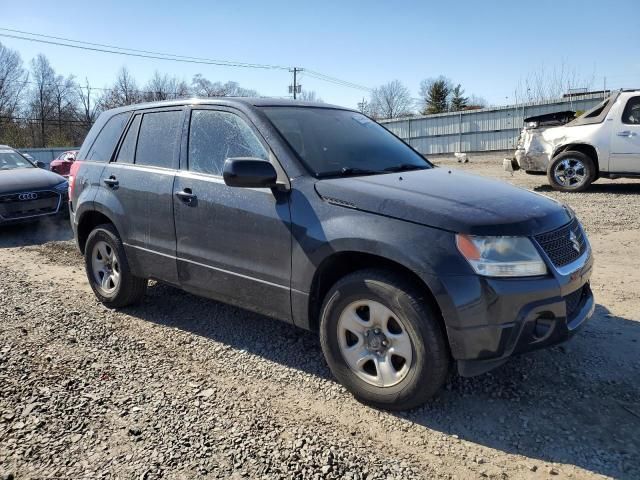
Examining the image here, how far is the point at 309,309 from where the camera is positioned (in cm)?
325

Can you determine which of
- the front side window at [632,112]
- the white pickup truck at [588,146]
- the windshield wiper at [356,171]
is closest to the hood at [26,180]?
the windshield wiper at [356,171]

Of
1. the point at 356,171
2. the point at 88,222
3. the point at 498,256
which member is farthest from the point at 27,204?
the point at 498,256

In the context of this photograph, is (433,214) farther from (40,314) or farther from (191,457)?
(40,314)

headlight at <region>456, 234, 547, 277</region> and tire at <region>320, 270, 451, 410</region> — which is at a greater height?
headlight at <region>456, 234, 547, 277</region>

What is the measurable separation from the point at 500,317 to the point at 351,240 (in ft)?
3.00

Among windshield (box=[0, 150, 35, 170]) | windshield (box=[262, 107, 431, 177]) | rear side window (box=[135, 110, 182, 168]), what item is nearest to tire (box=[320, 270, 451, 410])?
windshield (box=[262, 107, 431, 177])

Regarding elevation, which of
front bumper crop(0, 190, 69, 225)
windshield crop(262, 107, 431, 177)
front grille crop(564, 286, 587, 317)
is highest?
windshield crop(262, 107, 431, 177)

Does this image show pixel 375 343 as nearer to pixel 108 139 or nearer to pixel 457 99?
pixel 108 139

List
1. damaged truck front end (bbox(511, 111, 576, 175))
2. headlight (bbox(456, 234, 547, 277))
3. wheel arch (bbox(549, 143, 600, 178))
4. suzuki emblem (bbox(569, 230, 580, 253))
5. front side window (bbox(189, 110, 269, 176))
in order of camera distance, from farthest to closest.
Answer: damaged truck front end (bbox(511, 111, 576, 175))
wheel arch (bbox(549, 143, 600, 178))
front side window (bbox(189, 110, 269, 176))
suzuki emblem (bbox(569, 230, 580, 253))
headlight (bbox(456, 234, 547, 277))

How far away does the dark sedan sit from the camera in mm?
8273

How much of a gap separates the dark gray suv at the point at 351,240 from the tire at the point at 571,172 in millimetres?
7709

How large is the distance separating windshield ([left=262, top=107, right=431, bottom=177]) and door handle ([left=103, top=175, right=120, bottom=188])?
1.65m

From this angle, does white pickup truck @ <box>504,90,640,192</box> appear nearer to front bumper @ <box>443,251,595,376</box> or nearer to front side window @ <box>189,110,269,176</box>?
front bumper @ <box>443,251,595,376</box>

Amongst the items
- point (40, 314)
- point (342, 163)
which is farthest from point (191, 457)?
point (40, 314)
